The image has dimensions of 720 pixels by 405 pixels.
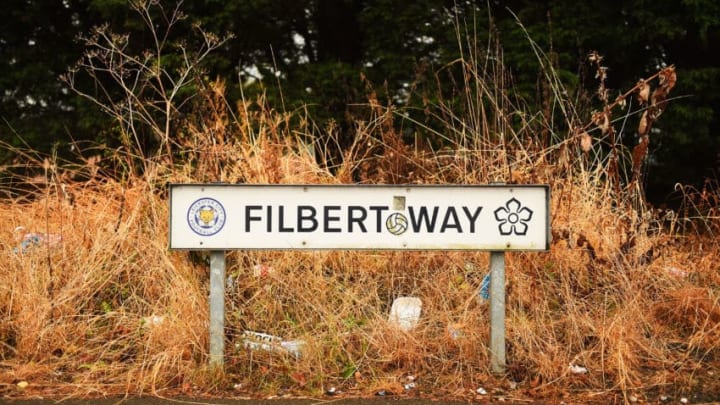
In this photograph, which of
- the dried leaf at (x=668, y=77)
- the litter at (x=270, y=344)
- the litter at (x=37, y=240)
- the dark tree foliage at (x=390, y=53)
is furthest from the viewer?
the dark tree foliage at (x=390, y=53)

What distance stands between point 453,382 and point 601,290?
1.16 metres

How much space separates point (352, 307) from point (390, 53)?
7938mm

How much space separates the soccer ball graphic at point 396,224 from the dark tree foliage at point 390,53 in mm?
5463

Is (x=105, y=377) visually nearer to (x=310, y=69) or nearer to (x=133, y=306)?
(x=133, y=306)

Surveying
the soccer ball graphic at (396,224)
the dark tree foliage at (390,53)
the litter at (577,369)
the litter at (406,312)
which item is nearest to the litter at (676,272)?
the litter at (577,369)

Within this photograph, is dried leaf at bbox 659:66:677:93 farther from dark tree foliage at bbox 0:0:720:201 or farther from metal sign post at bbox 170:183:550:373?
dark tree foliage at bbox 0:0:720:201

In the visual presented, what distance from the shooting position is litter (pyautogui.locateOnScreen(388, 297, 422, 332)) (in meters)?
3.41

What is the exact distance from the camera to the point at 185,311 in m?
3.39

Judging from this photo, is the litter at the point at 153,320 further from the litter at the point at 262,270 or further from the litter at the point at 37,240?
the litter at the point at 37,240

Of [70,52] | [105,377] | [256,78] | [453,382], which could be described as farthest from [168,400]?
[70,52]

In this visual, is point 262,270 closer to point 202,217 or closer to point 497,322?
point 202,217

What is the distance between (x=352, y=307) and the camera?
3.63 m

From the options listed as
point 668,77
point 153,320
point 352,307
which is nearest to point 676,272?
point 668,77

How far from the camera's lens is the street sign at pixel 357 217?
311cm
